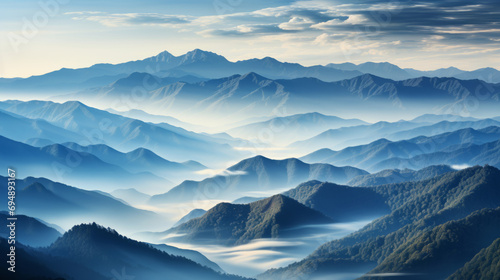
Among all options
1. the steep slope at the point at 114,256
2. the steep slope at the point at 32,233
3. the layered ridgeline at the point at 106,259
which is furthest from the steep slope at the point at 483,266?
the steep slope at the point at 32,233

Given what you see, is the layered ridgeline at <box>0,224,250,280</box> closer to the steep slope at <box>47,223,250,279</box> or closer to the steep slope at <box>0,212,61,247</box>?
the steep slope at <box>47,223,250,279</box>

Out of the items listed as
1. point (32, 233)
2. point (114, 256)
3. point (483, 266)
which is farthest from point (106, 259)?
point (483, 266)

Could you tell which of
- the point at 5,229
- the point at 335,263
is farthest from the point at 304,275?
the point at 5,229

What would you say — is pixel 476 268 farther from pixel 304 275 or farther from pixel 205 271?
pixel 205 271

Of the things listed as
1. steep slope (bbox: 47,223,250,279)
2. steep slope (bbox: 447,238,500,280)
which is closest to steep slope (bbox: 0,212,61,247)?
steep slope (bbox: 47,223,250,279)

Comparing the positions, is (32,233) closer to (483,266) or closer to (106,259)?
(106,259)

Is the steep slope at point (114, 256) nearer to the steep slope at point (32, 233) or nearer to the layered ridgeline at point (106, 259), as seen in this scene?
the layered ridgeline at point (106, 259)
